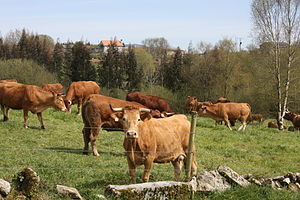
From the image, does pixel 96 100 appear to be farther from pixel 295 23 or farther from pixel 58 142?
pixel 295 23

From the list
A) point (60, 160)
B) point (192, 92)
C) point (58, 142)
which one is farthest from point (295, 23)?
point (60, 160)

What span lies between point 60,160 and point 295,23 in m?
27.9

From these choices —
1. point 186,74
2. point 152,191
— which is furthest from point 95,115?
point 186,74

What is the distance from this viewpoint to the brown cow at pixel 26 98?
1686cm

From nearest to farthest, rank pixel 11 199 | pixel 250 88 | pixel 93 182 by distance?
pixel 11 199 → pixel 93 182 → pixel 250 88

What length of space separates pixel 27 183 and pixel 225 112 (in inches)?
769

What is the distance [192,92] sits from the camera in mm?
53000

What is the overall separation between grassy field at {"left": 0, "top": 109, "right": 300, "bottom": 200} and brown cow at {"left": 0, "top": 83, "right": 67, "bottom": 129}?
2.52ft

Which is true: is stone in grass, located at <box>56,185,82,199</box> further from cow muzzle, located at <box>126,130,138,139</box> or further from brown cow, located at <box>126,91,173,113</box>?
brown cow, located at <box>126,91,173,113</box>

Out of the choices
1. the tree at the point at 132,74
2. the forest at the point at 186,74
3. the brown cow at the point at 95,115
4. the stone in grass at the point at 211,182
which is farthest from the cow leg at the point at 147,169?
the tree at the point at 132,74

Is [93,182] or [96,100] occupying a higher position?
[96,100]

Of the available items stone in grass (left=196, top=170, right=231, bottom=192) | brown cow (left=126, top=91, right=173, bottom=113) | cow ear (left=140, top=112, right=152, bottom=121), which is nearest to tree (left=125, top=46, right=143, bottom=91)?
brown cow (left=126, top=91, right=173, bottom=113)

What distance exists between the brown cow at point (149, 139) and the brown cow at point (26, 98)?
375 inches

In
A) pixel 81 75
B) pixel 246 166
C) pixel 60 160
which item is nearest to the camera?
pixel 60 160
